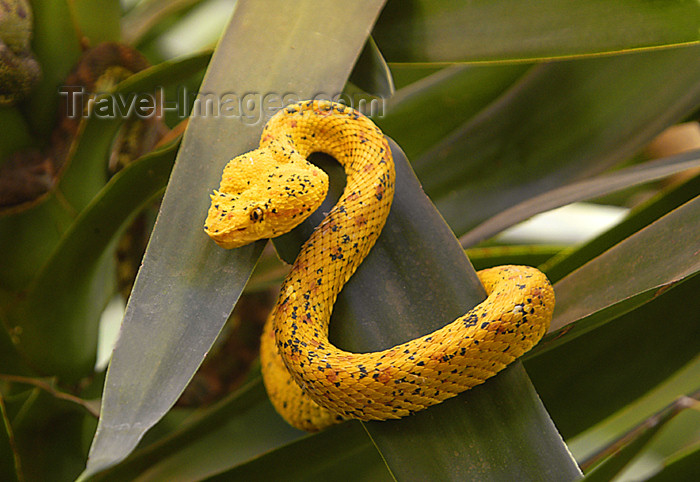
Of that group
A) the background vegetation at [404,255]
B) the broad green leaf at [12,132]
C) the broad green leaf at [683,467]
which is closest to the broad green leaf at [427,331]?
the background vegetation at [404,255]

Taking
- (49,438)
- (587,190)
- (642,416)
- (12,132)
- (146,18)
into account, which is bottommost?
(49,438)

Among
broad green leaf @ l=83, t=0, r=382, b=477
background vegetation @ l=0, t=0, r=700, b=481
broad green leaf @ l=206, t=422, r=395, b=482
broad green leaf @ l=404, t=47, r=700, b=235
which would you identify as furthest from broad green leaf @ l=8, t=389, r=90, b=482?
broad green leaf @ l=404, t=47, r=700, b=235

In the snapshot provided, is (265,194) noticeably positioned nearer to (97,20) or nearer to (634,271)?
(634,271)

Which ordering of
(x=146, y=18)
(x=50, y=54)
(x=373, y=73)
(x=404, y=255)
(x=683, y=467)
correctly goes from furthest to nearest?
(x=146, y=18), (x=50, y=54), (x=373, y=73), (x=404, y=255), (x=683, y=467)

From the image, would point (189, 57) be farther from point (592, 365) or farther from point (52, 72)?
point (592, 365)

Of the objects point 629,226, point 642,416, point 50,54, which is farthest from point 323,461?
point 50,54

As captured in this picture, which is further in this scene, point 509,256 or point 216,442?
point 509,256
